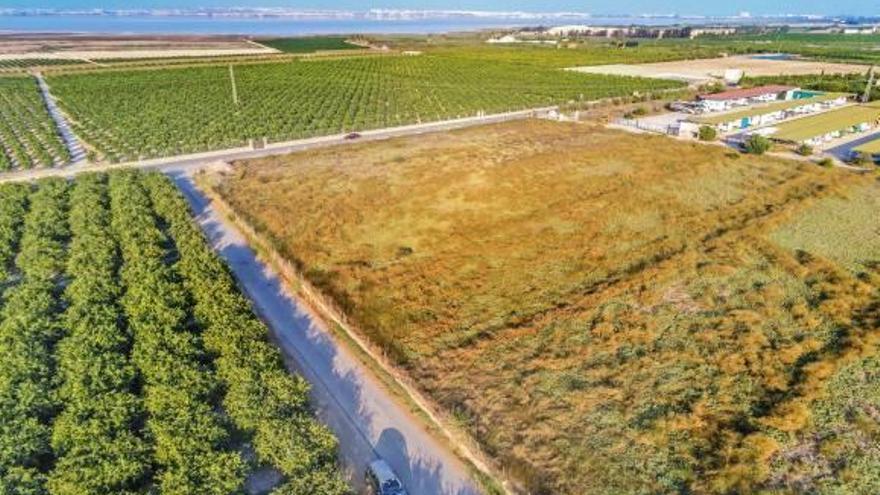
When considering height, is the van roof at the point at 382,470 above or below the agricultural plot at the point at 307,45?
below

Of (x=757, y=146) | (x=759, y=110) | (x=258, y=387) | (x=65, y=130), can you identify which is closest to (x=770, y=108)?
(x=759, y=110)

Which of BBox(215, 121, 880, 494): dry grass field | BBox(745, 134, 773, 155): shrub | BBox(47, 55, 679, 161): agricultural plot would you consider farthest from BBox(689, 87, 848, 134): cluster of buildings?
BBox(215, 121, 880, 494): dry grass field

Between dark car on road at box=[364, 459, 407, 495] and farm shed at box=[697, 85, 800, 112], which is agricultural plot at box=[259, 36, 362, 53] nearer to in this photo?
farm shed at box=[697, 85, 800, 112]

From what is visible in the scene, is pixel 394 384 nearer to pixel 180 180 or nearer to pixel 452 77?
pixel 180 180

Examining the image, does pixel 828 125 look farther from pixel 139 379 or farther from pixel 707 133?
pixel 139 379

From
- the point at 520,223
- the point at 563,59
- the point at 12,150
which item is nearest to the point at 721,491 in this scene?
the point at 520,223

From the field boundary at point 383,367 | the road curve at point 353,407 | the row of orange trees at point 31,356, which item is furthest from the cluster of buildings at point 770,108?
the row of orange trees at point 31,356

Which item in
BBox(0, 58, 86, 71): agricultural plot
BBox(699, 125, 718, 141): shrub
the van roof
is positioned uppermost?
BBox(0, 58, 86, 71): agricultural plot

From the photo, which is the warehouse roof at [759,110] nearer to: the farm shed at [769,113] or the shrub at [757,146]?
the farm shed at [769,113]
